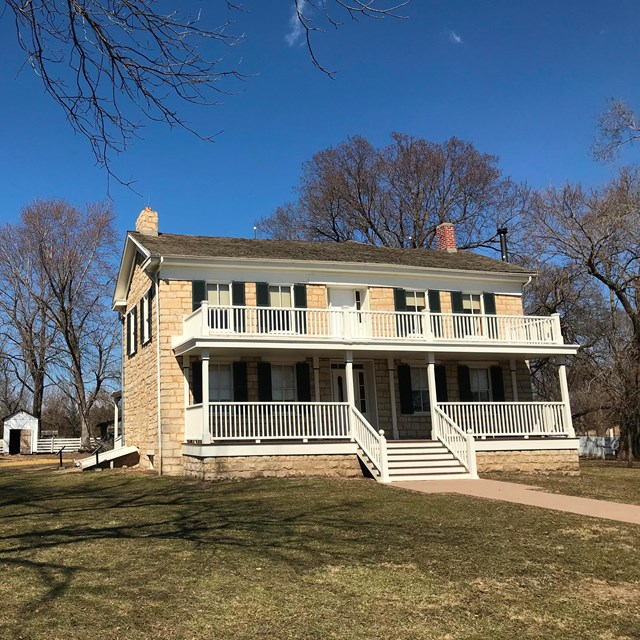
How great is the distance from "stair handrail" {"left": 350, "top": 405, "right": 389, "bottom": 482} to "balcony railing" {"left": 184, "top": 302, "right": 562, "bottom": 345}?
2.28 meters

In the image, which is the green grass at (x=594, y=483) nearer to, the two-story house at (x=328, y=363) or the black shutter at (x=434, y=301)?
the two-story house at (x=328, y=363)

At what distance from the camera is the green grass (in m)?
12.7

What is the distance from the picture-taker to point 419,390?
66.5ft

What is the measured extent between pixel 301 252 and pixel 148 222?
508 centimetres

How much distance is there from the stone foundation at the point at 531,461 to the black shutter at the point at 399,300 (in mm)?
5208

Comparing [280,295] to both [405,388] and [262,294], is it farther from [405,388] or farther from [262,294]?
[405,388]

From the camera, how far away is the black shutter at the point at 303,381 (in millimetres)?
18594

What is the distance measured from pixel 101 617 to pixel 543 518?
22.1 feet

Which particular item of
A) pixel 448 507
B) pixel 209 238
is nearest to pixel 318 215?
pixel 209 238

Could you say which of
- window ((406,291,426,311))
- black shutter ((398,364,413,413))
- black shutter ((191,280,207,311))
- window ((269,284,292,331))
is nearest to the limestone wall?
black shutter ((191,280,207,311))

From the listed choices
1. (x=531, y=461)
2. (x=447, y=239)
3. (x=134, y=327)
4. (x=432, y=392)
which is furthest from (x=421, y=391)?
(x=134, y=327)

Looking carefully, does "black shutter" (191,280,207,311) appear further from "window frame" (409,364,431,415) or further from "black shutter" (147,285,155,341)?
"window frame" (409,364,431,415)

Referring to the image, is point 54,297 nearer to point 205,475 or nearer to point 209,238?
point 209,238

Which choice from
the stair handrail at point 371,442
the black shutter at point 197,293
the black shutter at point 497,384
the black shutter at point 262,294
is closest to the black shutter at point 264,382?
the black shutter at point 262,294
